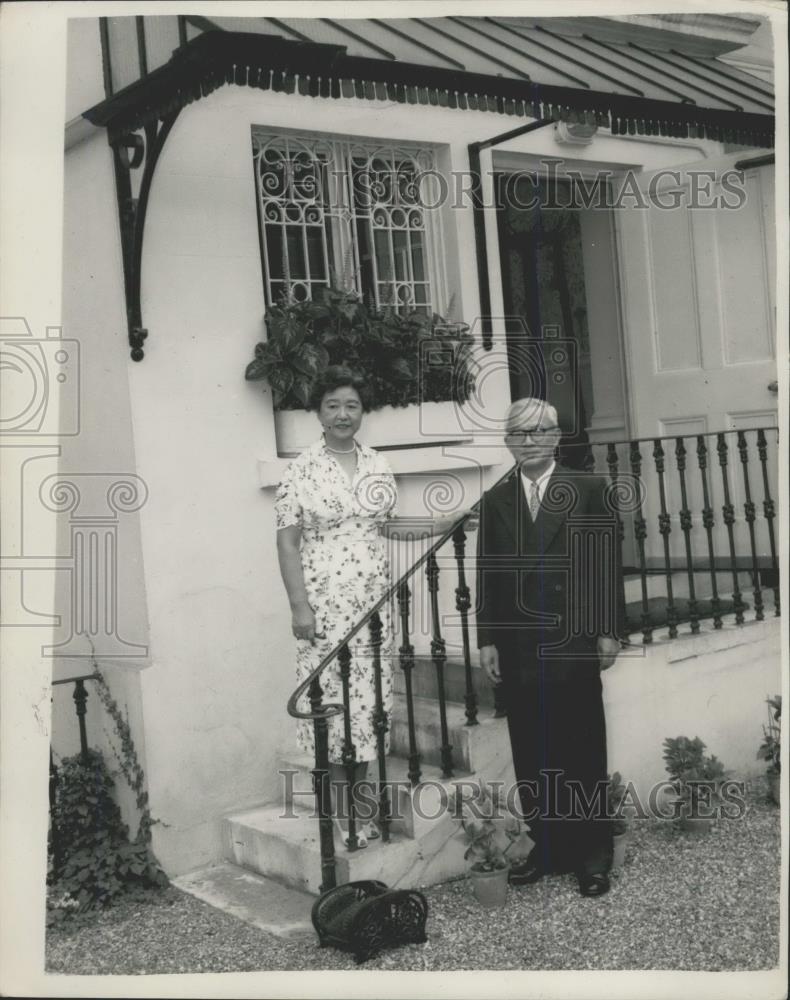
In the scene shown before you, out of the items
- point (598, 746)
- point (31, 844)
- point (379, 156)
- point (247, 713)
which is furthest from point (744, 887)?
point (379, 156)

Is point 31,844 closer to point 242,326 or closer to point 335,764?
point 335,764

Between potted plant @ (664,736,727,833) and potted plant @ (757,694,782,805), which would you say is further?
potted plant @ (757,694,782,805)

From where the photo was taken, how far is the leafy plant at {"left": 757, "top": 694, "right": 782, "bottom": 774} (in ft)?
19.5

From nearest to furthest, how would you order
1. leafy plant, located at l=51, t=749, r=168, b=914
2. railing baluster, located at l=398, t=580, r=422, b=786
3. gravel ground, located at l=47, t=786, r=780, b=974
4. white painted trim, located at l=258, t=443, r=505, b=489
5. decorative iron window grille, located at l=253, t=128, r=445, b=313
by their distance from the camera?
gravel ground, located at l=47, t=786, r=780, b=974 < railing baluster, located at l=398, t=580, r=422, b=786 < leafy plant, located at l=51, t=749, r=168, b=914 < white painted trim, located at l=258, t=443, r=505, b=489 < decorative iron window grille, located at l=253, t=128, r=445, b=313

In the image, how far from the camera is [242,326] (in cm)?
566

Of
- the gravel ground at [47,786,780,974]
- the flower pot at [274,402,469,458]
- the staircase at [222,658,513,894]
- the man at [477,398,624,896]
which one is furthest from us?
the flower pot at [274,402,469,458]

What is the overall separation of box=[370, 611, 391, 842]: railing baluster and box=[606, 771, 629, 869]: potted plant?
0.96 m

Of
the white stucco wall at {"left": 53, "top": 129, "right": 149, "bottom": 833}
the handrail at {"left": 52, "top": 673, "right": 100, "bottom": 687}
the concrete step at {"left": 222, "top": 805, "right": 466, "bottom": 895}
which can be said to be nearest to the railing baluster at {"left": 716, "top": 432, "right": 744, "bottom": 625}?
the concrete step at {"left": 222, "top": 805, "right": 466, "bottom": 895}

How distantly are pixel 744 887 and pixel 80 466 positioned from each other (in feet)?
11.7

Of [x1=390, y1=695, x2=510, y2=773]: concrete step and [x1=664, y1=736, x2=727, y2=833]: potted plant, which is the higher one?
[x1=390, y1=695, x2=510, y2=773]: concrete step

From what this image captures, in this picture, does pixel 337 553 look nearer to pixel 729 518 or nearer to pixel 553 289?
pixel 729 518

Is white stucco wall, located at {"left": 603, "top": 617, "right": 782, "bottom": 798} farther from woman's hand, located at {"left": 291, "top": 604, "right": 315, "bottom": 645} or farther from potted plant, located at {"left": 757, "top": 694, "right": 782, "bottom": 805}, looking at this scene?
woman's hand, located at {"left": 291, "top": 604, "right": 315, "bottom": 645}

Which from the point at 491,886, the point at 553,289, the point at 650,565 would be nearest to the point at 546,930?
the point at 491,886

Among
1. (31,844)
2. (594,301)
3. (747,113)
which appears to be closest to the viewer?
(31,844)
